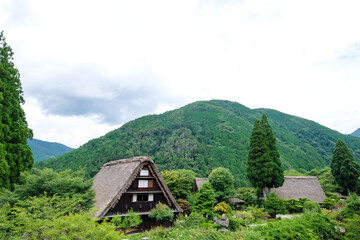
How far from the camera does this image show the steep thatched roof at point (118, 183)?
15.1 m

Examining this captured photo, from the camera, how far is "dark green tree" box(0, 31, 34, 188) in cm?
1285

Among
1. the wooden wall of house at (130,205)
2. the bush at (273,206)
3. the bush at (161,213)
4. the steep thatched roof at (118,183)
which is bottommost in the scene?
the bush at (273,206)

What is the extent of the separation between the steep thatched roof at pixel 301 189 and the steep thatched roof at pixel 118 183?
20.7 m

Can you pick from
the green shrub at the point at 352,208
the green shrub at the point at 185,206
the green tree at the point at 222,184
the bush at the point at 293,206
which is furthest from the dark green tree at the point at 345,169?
the green shrub at the point at 185,206

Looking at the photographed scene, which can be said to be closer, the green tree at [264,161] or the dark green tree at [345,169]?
the green tree at [264,161]

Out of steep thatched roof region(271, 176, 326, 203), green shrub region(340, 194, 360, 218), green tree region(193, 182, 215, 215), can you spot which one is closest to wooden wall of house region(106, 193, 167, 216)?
green tree region(193, 182, 215, 215)

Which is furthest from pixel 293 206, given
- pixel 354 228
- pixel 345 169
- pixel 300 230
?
pixel 300 230

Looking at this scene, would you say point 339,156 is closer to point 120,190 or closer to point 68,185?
point 120,190

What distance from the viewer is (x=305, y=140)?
12425 cm

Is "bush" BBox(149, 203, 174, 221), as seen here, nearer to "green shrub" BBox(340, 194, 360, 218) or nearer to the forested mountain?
"green shrub" BBox(340, 194, 360, 218)

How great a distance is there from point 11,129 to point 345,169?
4341cm

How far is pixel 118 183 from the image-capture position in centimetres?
1652

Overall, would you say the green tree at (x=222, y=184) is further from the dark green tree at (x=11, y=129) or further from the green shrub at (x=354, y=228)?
the dark green tree at (x=11, y=129)

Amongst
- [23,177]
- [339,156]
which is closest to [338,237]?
[23,177]
